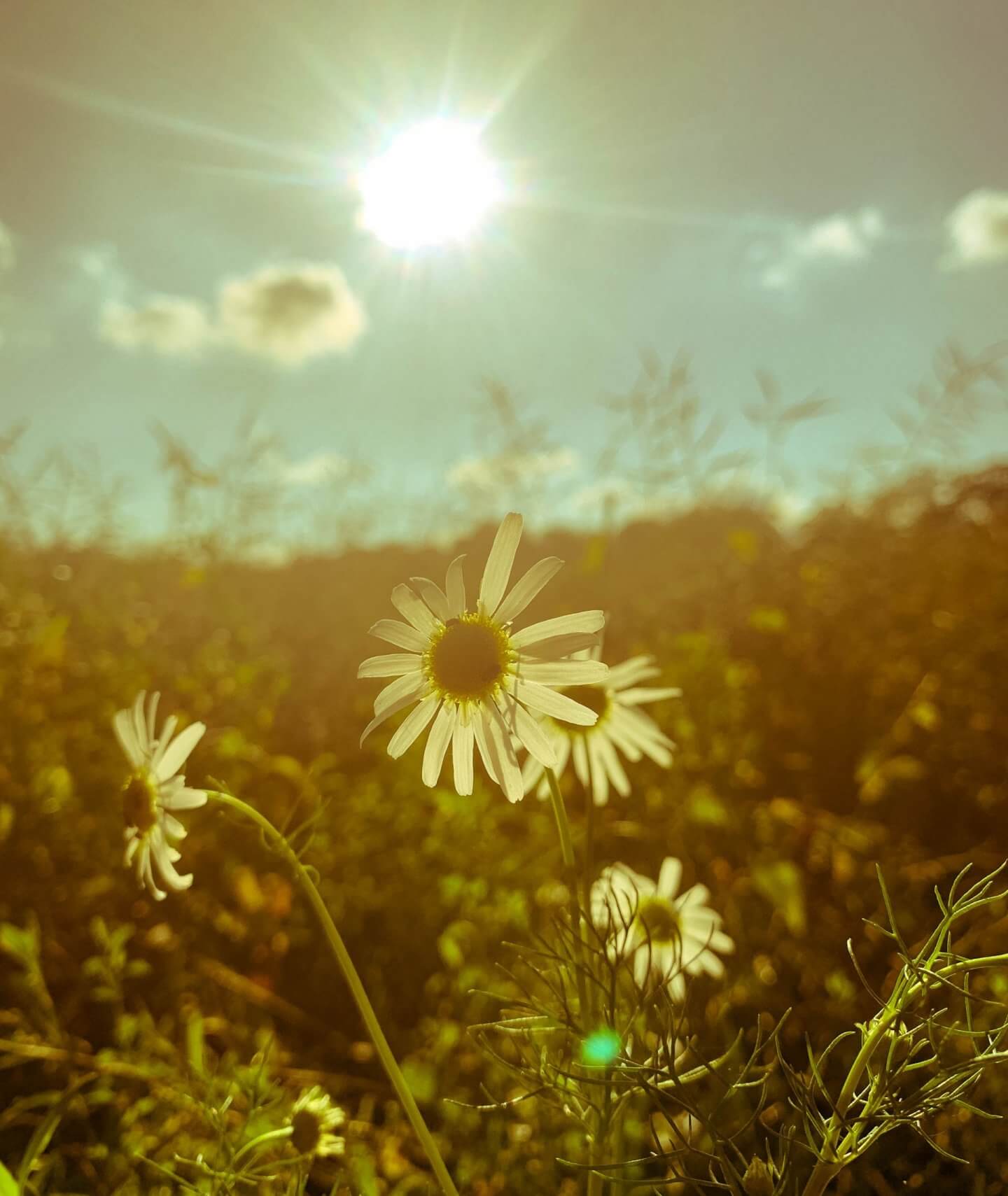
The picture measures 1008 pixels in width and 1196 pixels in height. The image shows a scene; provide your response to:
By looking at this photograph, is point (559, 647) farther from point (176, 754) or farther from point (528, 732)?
point (176, 754)

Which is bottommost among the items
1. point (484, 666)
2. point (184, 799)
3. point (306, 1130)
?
point (306, 1130)

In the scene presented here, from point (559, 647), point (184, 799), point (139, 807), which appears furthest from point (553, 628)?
point (139, 807)

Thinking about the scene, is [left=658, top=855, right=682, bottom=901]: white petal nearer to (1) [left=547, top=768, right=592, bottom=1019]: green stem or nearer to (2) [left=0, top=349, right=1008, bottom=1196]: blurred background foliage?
(2) [left=0, top=349, right=1008, bottom=1196]: blurred background foliage

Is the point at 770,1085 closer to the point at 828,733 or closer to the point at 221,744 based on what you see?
the point at 828,733

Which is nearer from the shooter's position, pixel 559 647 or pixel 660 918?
pixel 559 647

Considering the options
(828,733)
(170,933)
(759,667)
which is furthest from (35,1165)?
(759,667)

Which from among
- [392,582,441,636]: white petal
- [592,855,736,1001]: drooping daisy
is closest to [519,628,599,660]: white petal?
[392,582,441,636]: white petal
